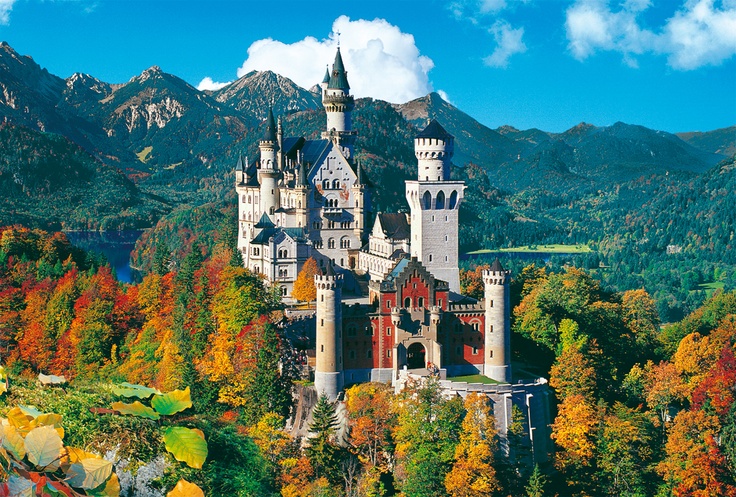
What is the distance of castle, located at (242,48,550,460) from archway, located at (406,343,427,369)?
72 millimetres

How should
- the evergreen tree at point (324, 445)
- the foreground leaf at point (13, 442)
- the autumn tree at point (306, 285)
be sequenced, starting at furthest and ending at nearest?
the autumn tree at point (306, 285)
the evergreen tree at point (324, 445)
the foreground leaf at point (13, 442)

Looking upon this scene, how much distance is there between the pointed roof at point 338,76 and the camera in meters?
101

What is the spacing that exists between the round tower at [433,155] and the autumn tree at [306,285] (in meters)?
12.3

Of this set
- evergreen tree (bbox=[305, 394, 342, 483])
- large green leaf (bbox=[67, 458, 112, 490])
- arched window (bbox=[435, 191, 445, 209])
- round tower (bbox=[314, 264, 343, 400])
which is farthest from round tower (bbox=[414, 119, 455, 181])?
large green leaf (bbox=[67, 458, 112, 490])

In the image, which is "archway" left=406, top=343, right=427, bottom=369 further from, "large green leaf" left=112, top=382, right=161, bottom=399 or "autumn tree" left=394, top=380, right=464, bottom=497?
"large green leaf" left=112, top=382, right=161, bottom=399

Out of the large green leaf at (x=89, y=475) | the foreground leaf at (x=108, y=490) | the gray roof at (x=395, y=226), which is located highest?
the gray roof at (x=395, y=226)

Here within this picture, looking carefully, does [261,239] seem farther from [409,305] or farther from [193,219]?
[193,219]

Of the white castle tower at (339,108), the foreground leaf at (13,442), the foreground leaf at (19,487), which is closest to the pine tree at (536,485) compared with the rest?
the white castle tower at (339,108)

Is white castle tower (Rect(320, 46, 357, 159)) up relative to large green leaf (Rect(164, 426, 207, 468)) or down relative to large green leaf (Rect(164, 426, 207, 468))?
up

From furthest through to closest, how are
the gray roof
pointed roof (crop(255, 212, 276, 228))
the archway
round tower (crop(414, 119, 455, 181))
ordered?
pointed roof (crop(255, 212, 276, 228)), the gray roof, round tower (crop(414, 119, 455, 181)), the archway

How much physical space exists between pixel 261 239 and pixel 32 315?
838 inches

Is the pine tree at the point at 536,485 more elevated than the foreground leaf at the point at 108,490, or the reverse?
the foreground leaf at the point at 108,490

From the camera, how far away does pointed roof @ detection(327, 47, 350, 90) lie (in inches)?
3981

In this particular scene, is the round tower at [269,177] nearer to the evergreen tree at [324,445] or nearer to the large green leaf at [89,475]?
the evergreen tree at [324,445]
